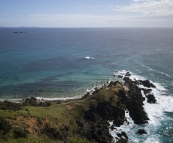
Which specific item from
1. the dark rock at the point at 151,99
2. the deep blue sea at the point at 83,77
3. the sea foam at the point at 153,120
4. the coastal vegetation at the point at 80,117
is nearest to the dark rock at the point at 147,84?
the sea foam at the point at 153,120

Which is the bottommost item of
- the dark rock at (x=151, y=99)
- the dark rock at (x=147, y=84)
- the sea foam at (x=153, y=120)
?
the sea foam at (x=153, y=120)

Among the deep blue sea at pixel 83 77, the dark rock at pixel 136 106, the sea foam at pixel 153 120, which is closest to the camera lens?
the sea foam at pixel 153 120

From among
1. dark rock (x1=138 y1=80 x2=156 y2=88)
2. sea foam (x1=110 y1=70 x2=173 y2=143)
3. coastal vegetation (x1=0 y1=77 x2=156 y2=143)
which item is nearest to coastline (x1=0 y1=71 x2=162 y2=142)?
coastal vegetation (x1=0 y1=77 x2=156 y2=143)

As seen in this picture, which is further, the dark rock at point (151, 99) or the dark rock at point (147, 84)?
the dark rock at point (147, 84)

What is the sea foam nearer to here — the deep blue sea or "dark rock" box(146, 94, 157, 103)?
the deep blue sea

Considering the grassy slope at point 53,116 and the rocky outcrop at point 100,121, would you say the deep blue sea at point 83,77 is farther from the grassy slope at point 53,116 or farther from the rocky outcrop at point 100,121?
the grassy slope at point 53,116

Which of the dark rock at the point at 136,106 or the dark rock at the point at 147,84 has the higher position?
the dark rock at the point at 147,84

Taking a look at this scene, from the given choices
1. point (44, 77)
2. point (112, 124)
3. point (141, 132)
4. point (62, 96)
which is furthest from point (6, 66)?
point (141, 132)

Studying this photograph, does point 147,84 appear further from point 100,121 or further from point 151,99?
point 100,121
